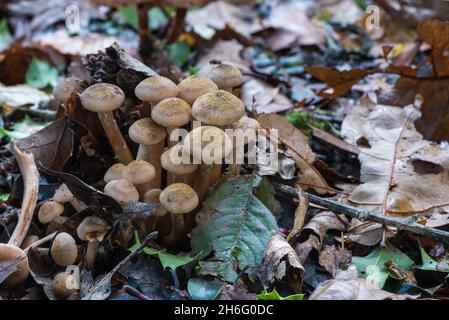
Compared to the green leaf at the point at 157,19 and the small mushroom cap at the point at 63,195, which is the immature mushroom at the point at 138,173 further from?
the green leaf at the point at 157,19

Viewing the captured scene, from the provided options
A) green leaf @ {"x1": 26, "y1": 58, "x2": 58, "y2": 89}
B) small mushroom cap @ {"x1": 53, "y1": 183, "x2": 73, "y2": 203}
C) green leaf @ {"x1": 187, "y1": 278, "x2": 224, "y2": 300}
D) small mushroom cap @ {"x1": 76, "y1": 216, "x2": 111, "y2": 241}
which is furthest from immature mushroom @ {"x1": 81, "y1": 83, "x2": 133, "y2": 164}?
green leaf @ {"x1": 26, "y1": 58, "x2": 58, "y2": 89}

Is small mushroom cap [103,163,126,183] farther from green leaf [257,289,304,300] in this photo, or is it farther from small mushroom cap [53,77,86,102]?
green leaf [257,289,304,300]

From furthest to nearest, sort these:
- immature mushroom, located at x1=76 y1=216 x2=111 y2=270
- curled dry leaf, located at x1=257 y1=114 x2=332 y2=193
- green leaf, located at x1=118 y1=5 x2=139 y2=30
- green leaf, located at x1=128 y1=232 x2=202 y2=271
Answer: green leaf, located at x1=118 y1=5 x2=139 y2=30, curled dry leaf, located at x1=257 y1=114 x2=332 y2=193, immature mushroom, located at x1=76 y1=216 x2=111 y2=270, green leaf, located at x1=128 y1=232 x2=202 y2=271

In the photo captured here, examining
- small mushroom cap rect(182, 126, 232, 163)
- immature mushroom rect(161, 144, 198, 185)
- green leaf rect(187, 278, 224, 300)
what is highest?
small mushroom cap rect(182, 126, 232, 163)

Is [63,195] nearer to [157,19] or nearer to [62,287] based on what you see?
[62,287]

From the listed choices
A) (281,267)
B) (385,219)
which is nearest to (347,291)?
(281,267)

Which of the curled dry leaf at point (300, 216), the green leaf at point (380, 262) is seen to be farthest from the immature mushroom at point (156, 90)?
the green leaf at point (380, 262)
